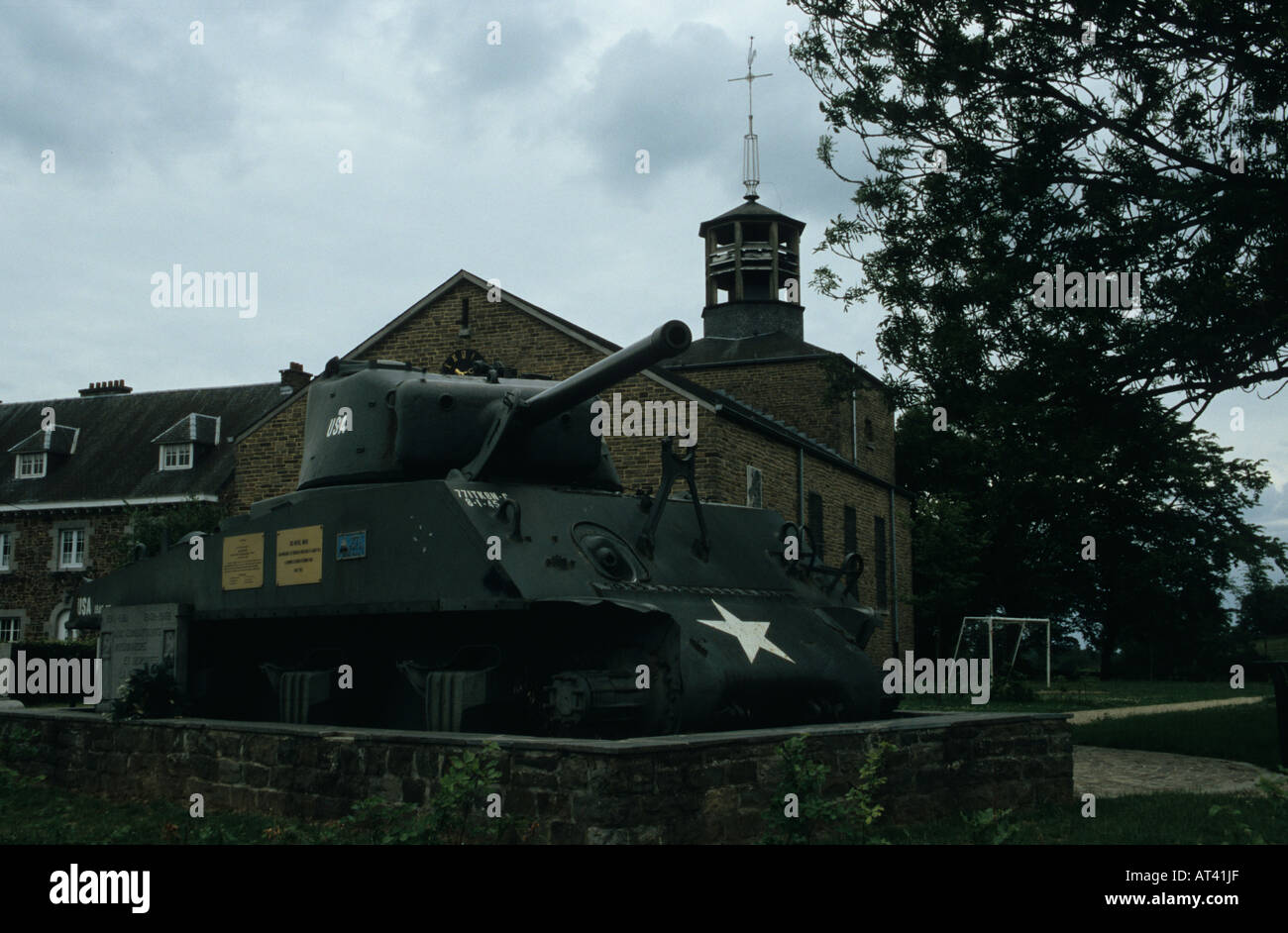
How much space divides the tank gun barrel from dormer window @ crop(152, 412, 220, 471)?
33181 millimetres

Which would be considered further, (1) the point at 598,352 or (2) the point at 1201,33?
(1) the point at 598,352

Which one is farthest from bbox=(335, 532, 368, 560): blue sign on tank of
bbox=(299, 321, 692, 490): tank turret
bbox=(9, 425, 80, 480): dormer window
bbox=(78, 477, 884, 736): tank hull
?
bbox=(9, 425, 80, 480): dormer window

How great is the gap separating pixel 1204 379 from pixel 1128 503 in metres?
40.0

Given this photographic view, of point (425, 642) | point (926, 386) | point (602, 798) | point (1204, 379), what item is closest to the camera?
point (602, 798)

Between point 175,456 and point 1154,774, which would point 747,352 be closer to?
point 175,456

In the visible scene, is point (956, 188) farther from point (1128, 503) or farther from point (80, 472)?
point (1128, 503)

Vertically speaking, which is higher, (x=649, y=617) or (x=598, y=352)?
(x=598, y=352)

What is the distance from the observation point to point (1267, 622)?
57031 millimetres

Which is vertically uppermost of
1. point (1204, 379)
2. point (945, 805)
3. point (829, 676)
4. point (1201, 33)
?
point (1201, 33)

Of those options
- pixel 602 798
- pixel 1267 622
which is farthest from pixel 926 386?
pixel 1267 622

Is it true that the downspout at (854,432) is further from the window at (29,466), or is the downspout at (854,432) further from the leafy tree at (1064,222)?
the window at (29,466)

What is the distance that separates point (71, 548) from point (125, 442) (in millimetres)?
4089

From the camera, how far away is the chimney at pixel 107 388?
152 ft

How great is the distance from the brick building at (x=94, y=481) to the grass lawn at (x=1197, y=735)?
2642 centimetres
